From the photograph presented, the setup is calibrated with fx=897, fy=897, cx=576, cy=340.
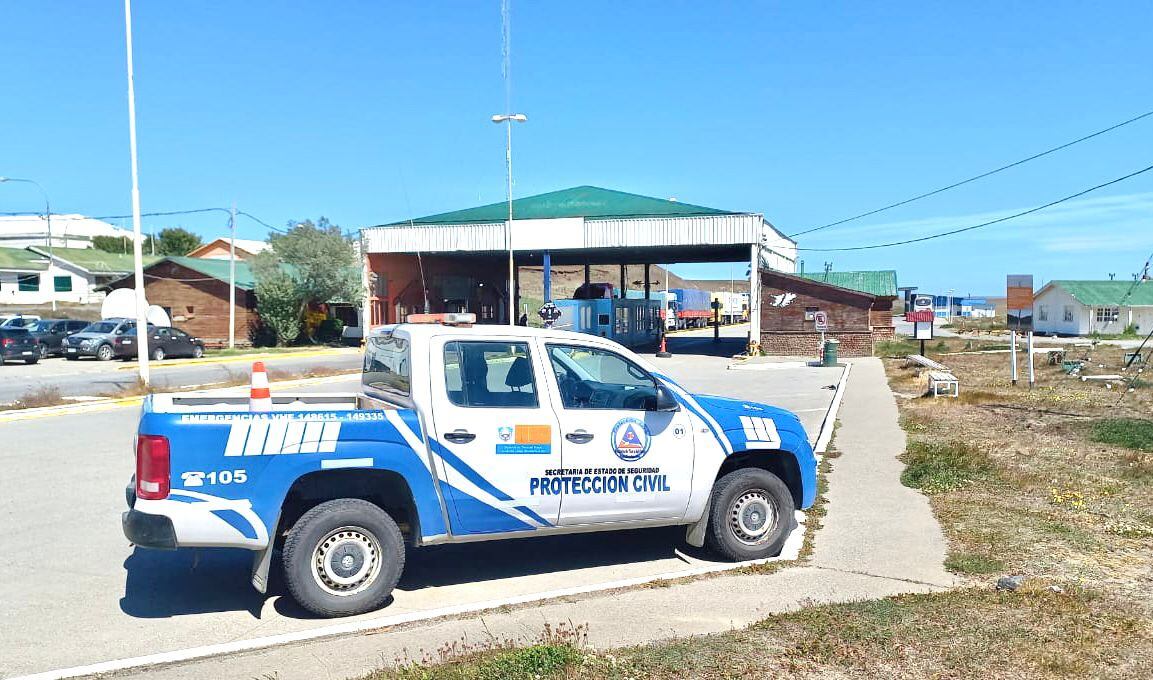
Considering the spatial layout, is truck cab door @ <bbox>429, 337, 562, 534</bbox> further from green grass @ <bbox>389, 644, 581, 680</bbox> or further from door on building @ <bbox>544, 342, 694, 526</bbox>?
green grass @ <bbox>389, 644, 581, 680</bbox>

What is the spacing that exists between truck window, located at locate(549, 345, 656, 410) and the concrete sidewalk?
139 centimetres

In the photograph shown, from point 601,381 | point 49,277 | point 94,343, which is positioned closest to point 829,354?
point 601,381

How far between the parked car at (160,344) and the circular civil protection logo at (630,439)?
114 feet

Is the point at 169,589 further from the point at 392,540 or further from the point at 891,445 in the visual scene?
the point at 891,445

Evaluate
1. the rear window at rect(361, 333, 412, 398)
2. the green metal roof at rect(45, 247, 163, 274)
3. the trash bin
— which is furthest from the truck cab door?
the green metal roof at rect(45, 247, 163, 274)

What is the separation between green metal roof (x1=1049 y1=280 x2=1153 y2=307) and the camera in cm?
6781

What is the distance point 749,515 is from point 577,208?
121 feet

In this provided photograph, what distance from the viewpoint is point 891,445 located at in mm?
13320

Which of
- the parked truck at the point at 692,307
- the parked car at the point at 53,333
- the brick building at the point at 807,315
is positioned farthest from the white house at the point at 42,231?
the brick building at the point at 807,315

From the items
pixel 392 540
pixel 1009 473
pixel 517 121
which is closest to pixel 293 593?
pixel 392 540

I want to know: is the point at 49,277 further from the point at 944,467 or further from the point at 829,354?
the point at 944,467

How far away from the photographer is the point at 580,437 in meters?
6.55

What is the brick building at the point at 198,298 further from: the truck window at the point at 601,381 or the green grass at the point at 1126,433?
the truck window at the point at 601,381

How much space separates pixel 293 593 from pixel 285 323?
45608mm
